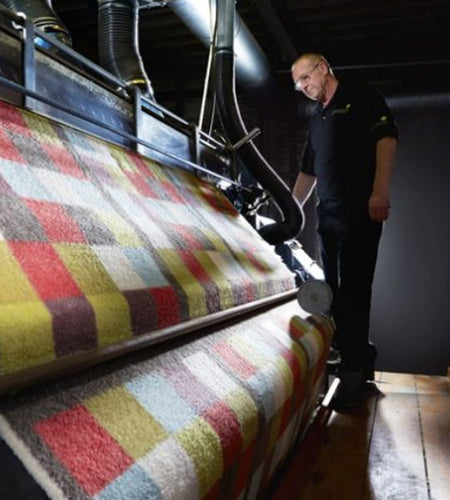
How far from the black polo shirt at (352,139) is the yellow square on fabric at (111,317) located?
174cm

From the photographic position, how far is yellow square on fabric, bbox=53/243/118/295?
757 mm

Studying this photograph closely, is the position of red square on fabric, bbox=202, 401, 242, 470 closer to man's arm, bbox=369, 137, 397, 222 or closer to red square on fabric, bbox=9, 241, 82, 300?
red square on fabric, bbox=9, 241, 82, 300

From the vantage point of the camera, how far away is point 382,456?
167cm

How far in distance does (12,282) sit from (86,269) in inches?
6.7

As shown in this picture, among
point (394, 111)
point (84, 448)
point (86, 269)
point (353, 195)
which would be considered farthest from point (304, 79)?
point (394, 111)

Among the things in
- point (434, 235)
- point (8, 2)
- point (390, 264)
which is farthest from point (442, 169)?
point (8, 2)

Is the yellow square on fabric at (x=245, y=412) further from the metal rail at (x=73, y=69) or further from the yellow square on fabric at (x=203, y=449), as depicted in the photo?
the metal rail at (x=73, y=69)

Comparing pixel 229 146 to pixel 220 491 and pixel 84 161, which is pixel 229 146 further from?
pixel 220 491

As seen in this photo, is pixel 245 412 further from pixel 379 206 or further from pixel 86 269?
pixel 379 206

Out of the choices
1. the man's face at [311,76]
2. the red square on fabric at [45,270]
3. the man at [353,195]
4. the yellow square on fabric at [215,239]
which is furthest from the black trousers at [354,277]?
the red square on fabric at [45,270]

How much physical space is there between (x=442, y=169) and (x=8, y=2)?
4387 millimetres

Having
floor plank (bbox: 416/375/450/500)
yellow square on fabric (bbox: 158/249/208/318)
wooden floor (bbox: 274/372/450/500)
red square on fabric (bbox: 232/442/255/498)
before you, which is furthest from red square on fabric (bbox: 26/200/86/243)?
floor plank (bbox: 416/375/450/500)

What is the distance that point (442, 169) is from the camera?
4965mm

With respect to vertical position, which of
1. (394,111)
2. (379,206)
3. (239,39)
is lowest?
(379,206)
